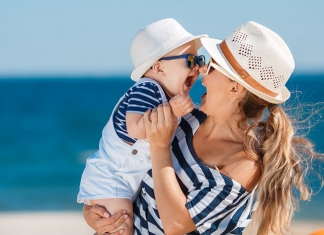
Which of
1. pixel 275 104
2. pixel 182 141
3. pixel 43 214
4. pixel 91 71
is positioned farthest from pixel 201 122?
pixel 91 71

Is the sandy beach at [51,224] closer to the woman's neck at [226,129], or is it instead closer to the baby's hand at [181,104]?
the woman's neck at [226,129]

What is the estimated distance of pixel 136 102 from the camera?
10.1ft

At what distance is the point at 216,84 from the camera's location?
118 inches

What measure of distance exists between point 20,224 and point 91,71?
31851 millimetres

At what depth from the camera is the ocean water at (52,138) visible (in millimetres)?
11031

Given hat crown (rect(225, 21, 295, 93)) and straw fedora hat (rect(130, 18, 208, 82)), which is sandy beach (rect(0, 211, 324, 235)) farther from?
hat crown (rect(225, 21, 295, 93))

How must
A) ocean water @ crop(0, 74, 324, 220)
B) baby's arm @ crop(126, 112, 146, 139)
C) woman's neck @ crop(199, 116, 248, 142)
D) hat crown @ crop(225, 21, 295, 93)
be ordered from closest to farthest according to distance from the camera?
hat crown @ crop(225, 21, 295, 93) → baby's arm @ crop(126, 112, 146, 139) → woman's neck @ crop(199, 116, 248, 142) → ocean water @ crop(0, 74, 324, 220)

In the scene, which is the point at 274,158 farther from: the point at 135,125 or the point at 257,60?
the point at 135,125

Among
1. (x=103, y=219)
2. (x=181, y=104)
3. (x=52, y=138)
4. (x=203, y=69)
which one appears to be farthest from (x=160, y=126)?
(x=52, y=138)

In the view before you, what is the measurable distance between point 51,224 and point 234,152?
6320mm

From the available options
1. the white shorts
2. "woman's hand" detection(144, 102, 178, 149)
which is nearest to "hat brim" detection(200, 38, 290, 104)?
"woman's hand" detection(144, 102, 178, 149)

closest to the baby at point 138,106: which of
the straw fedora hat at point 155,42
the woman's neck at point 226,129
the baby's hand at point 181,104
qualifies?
the straw fedora hat at point 155,42

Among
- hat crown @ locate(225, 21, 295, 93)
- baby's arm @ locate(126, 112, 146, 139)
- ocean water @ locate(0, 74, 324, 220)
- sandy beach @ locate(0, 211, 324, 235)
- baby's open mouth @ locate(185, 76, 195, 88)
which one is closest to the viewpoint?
hat crown @ locate(225, 21, 295, 93)

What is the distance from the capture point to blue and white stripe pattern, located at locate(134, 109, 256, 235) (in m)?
2.90
